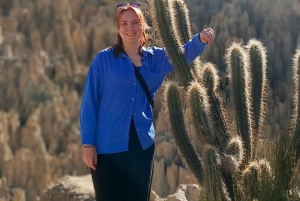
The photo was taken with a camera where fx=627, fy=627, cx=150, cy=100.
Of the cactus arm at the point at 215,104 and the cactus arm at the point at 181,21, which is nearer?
the cactus arm at the point at 215,104

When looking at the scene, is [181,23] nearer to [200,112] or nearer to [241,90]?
[241,90]

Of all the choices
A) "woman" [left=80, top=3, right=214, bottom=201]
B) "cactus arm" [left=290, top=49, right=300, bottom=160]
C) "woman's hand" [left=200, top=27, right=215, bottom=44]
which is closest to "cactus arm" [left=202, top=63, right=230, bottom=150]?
"cactus arm" [left=290, top=49, right=300, bottom=160]

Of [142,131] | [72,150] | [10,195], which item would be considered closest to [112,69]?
[142,131]

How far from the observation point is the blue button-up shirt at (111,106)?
9.07 ft

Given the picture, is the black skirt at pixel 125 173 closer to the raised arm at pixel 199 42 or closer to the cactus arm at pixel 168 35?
the raised arm at pixel 199 42

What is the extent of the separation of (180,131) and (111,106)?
28.3 inches

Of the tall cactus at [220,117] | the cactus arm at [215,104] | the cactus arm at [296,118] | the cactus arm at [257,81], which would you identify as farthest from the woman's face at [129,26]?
the cactus arm at [296,118]

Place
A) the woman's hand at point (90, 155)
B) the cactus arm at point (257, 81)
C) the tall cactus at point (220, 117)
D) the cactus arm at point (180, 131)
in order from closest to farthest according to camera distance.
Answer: the woman's hand at point (90, 155) → the tall cactus at point (220, 117) → the cactus arm at point (180, 131) → the cactus arm at point (257, 81)

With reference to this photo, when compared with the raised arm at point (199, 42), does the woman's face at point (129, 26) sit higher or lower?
higher

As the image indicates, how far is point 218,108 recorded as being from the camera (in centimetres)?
353

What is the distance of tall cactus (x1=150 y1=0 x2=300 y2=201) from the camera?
3.21 m

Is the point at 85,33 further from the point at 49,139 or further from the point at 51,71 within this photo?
the point at 49,139

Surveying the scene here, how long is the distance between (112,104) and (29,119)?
896 cm

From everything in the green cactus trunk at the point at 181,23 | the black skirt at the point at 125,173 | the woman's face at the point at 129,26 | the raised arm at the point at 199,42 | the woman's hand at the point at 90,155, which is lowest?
the black skirt at the point at 125,173
